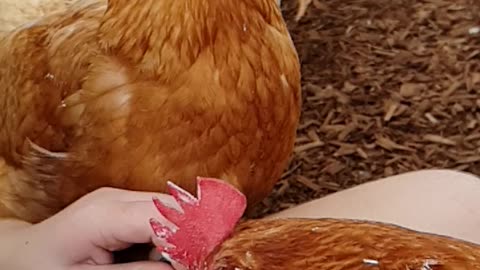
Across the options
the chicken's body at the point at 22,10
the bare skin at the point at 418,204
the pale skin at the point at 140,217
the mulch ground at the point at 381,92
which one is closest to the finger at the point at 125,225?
the pale skin at the point at 140,217

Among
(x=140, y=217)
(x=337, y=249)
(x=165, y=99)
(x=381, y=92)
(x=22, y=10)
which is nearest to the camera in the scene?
(x=337, y=249)

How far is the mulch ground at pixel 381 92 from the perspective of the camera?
209 centimetres

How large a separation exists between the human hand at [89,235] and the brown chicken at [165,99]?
0.22ft

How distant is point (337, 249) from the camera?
839mm

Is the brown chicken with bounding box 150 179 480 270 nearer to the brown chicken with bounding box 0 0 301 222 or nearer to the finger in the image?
the finger

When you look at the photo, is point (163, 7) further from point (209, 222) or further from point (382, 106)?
point (382, 106)

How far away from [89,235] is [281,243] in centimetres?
35

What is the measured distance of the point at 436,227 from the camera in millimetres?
1261

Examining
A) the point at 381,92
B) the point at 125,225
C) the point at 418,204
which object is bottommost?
the point at 381,92

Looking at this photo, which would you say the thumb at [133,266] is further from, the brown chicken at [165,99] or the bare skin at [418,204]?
the bare skin at [418,204]

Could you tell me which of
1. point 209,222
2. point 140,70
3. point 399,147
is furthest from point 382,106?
point 209,222

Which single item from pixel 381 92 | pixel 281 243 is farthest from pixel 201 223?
pixel 381 92

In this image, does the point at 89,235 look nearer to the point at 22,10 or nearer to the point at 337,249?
the point at 337,249

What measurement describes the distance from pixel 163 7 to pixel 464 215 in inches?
18.3
